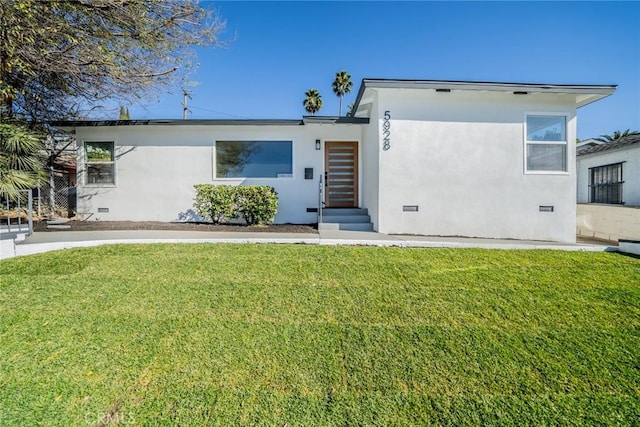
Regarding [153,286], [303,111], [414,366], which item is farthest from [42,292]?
[303,111]

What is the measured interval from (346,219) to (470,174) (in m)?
3.29

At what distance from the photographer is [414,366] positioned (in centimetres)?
248

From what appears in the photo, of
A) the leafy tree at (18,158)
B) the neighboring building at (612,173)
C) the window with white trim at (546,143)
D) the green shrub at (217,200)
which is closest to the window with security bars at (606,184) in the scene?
the neighboring building at (612,173)

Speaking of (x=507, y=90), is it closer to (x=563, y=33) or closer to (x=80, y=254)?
(x=563, y=33)

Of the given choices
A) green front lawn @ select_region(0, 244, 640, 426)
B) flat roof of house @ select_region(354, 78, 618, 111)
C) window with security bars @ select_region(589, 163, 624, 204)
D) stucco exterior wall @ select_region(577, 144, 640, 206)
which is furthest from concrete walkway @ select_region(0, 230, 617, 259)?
window with security bars @ select_region(589, 163, 624, 204)

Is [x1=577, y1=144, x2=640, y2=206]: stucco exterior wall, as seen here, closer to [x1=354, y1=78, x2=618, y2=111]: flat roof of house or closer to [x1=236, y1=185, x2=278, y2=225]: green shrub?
[x1=354, y1=78, x2=618, y2=111]: flat roof of house

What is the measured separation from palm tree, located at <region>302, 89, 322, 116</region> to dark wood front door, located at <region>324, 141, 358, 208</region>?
2062 centimetres

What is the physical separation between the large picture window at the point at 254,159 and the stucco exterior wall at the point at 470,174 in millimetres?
3192

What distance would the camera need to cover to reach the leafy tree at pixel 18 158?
6.66 metres

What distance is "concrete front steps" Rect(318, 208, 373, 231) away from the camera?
24.9 ft

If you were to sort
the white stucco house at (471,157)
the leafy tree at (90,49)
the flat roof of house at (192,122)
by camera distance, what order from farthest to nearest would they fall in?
the flat roof of house at (192,122)
the white stucco house at (471,157)
the leafy tree at (90,49)

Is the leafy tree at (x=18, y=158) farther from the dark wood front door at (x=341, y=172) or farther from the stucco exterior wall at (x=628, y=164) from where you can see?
the stucco exterior wall at (x=628, y=164)

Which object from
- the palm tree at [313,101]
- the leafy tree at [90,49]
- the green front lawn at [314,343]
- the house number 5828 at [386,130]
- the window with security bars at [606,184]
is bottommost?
the green front lawn at [314,343]

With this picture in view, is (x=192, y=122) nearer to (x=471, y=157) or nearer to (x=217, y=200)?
(x=217, y=200)
